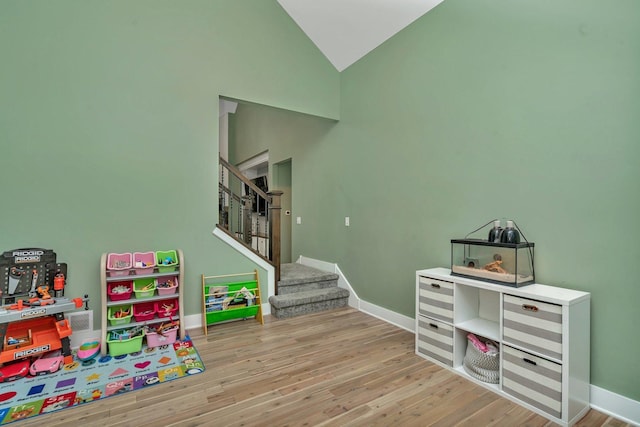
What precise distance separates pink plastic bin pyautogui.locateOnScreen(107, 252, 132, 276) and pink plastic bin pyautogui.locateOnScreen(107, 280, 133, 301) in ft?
0.49

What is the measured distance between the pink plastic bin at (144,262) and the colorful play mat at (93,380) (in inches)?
28.9

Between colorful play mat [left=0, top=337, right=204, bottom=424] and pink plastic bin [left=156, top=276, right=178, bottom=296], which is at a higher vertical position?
pink plastic bin [left=156, top=276, right=178, bottom=296]

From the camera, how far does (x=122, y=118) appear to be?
3.16 meters

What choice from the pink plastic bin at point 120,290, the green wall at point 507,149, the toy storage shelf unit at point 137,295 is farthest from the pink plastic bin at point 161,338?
the green wall at point 507,149

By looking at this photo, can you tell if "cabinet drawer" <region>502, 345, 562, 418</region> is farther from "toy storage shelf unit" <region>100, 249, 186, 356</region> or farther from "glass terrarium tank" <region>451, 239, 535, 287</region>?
"toy storage shelf unit" <region>100, 249, 186, 356</region>

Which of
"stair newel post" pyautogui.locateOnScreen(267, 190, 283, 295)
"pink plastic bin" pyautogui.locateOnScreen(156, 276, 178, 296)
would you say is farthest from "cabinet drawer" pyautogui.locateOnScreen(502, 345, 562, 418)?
"pink plastic bin" pyautogui.locateOnScreen(156, 276, 178, 296)

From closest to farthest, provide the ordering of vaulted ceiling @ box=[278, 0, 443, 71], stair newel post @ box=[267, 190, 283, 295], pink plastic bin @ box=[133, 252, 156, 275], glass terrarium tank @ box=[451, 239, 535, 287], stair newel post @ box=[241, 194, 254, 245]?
glass terrarium tank @ box=[451, 239, 535, 287] < pink plastic bin @ box=[133, 252, 156, 275] < vaulted ceiling @ box=[278, 0, 443, 71] < stair newel post @ box=[267, 190, 283, 295] < stair newel post @ box=[241, 194, 254, 245]

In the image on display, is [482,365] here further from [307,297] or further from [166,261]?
[166,261]

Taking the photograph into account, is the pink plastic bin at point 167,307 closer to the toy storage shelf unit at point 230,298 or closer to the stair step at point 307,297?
the toy storage shelf unit at point 230,298

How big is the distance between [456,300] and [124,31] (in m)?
4.00

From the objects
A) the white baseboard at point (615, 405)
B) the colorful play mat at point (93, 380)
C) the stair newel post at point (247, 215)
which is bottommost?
the colorful play mat at point (93, 380)

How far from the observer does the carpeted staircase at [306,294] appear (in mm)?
3863

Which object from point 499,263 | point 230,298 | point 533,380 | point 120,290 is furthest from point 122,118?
point 533,380

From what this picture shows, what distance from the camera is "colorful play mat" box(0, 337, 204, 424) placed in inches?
82.3
